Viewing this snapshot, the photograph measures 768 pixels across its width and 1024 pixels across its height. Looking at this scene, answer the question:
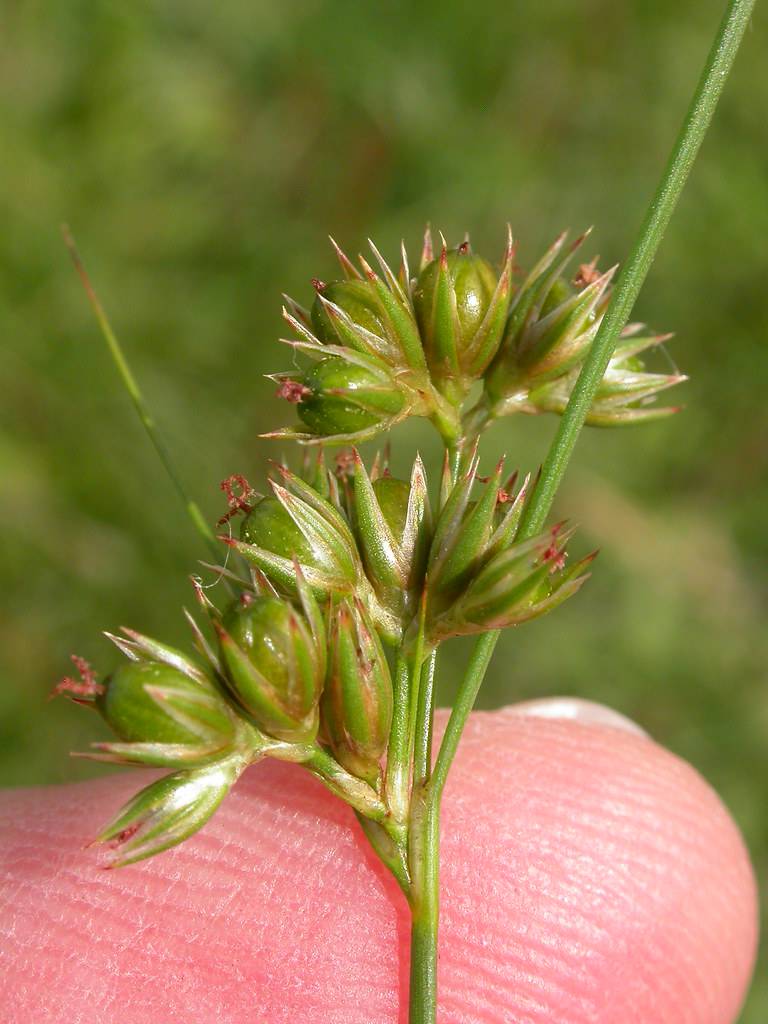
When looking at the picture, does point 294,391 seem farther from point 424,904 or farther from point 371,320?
point 424,904

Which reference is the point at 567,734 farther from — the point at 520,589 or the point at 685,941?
the point at 520,589

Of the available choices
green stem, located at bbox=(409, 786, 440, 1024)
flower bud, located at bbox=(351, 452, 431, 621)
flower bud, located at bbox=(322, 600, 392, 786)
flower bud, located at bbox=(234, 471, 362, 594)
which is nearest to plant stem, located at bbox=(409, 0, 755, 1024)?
green stem, located at bbox=(409, 786, 440, 1024)

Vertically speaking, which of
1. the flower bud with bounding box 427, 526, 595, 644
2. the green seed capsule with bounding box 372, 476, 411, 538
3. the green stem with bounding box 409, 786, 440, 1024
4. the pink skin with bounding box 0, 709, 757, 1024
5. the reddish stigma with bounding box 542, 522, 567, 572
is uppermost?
the green seed capsule with bounding box 372, 476, 411, 538

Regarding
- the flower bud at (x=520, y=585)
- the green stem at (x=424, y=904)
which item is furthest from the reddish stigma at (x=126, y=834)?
the flower bud at (x=520, y=585)

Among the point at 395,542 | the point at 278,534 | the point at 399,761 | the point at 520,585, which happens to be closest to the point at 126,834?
the point at 399,761

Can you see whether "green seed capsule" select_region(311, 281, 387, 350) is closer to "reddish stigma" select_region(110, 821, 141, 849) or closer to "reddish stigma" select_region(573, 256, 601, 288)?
"reddish stigma" select_region(573, 256, 601, 288)

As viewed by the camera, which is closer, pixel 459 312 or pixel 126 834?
pixel 126 834

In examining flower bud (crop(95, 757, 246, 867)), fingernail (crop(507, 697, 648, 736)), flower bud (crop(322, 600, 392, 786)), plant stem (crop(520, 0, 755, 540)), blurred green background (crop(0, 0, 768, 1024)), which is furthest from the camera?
blurred green background (crop(0, 0, 768, 1024))
